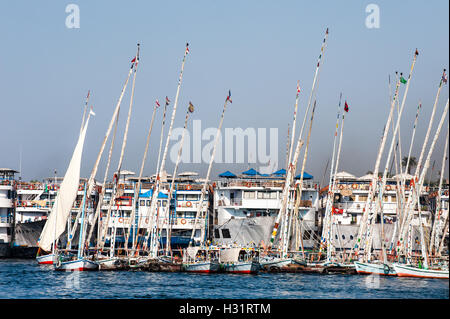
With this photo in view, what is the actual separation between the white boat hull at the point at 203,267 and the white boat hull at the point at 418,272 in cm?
1522

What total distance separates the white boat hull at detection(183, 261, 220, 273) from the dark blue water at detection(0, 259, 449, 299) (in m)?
1.80

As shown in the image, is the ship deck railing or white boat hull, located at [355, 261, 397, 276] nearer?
white boat hull, located at [355, 261, 397, 276]

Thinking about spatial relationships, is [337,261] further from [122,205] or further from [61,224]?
[122,205]

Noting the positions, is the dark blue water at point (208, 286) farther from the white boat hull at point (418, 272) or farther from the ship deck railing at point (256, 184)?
the ship deck railing at point (256, 184)

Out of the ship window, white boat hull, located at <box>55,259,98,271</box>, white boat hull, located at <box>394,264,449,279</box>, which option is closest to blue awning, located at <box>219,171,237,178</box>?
the ship window

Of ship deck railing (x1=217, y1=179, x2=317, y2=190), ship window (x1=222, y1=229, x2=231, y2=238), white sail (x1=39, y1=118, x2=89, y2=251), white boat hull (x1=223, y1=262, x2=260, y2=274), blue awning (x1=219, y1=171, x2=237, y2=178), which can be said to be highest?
blue awning (x1=219, y1=171, x2=237, y2=178)

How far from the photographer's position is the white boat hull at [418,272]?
2104 inches

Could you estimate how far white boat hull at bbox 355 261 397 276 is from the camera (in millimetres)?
56375

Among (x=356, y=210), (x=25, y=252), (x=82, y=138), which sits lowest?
(x=25, y=252)

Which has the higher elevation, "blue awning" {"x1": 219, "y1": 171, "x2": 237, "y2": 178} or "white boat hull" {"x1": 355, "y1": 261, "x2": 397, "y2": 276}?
"blue awning" {"x1": 219, "y1": 171, "x2": 237, "y2": 178}

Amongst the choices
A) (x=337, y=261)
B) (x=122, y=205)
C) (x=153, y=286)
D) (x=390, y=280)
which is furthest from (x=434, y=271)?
(x=122, y=205)

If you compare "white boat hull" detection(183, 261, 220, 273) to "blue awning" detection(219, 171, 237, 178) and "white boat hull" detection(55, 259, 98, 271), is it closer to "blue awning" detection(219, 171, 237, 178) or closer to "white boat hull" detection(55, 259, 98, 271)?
"white boat hull" detection(55, 259, 98, 271)

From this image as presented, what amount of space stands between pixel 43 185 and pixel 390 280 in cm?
6224

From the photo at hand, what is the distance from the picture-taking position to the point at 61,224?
62.0 meters
